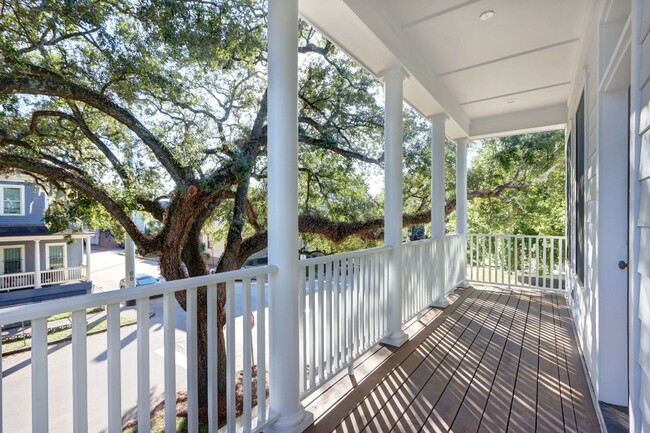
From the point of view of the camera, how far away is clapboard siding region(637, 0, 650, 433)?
1.11m

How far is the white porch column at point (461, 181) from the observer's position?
17.9 ft

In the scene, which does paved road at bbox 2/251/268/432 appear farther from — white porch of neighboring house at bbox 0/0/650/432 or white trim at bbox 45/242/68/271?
white porch of neighboring house at bbox 0/0/650/432

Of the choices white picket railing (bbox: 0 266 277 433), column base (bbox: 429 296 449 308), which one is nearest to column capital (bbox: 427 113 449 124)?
column base (bbox: 429 296 449 308)

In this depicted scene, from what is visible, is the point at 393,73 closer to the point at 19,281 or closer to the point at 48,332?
the point at 48,332

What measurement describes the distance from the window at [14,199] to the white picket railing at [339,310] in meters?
3.61

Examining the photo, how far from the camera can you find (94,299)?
1.06 metres

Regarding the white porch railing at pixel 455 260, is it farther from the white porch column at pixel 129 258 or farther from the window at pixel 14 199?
the window at pixel 14 199

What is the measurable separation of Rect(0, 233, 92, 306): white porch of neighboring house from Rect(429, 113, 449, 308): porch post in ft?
15.3

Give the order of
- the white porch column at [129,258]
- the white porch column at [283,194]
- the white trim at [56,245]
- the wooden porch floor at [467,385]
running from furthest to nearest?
the white porch column at [129,258] → the white trim at [56,245] → the wooden porch floor at [467,385] → the white porch column at [283,194]

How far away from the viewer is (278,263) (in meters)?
1.75

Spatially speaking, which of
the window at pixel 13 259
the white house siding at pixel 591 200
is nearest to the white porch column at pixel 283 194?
the white house siding at pixel 591 200

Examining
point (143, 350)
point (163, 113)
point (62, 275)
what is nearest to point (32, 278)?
point (62, 275)

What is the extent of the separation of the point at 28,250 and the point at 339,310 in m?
3.88

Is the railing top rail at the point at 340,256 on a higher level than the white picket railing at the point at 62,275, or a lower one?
higher
